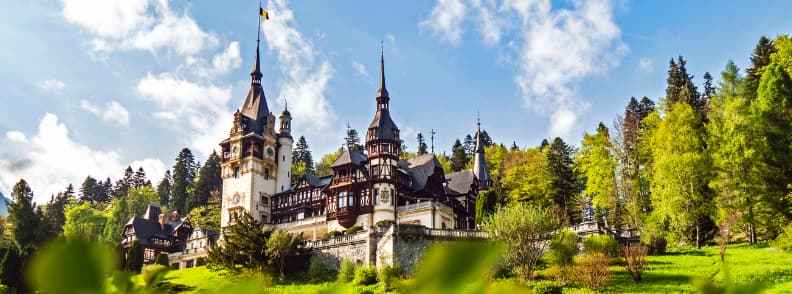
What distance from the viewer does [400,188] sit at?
165ft

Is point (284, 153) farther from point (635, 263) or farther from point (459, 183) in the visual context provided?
point (635, 263)

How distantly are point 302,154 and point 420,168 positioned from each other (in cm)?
4743

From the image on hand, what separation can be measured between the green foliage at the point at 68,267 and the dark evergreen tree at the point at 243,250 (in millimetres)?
36861

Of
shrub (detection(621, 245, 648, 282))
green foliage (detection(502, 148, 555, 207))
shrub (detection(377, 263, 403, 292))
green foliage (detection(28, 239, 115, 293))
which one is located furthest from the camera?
green foliage (detection(502, 148, 555, 207))

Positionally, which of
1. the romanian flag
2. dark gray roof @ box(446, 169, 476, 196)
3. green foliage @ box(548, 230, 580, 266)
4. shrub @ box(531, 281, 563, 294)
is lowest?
shrub @ box(531, 281, 563, 294)

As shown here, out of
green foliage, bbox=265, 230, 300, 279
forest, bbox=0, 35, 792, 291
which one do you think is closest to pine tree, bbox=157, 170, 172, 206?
forest, bbox=0, 35, 792, 291

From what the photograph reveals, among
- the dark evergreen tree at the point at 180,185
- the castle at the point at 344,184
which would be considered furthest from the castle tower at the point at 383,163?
the dark evergreen tree at the point at 180,185

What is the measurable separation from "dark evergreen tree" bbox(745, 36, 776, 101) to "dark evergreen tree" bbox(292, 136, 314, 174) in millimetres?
58359

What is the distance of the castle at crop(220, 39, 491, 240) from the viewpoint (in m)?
49.1

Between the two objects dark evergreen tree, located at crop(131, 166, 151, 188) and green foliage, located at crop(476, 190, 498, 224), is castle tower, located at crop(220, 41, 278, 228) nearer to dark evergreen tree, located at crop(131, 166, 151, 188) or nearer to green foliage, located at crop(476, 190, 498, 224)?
green foliage, located at crop(476, 190, 498, 224)

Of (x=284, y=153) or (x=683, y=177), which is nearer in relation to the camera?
(x=683, y=177)

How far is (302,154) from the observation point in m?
98.3

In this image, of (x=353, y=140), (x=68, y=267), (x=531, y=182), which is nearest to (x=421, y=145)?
(x=353, y=140)

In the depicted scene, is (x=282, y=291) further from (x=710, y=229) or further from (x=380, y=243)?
(x=710, y=229)
